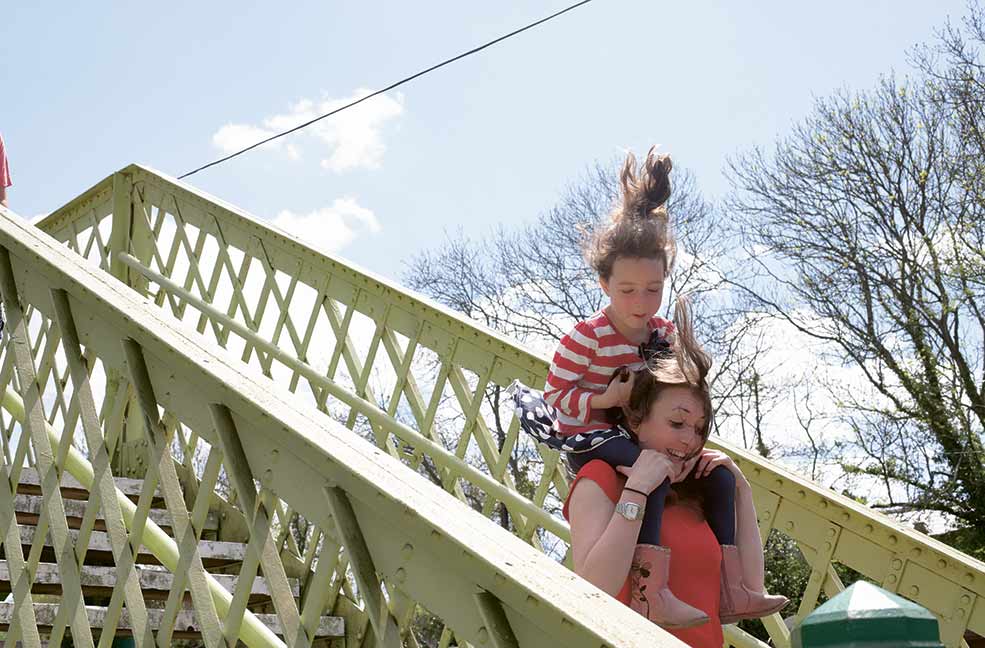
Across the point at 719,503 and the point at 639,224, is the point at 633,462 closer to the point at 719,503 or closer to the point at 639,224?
the point at 719,503

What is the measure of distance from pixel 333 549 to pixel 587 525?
59 cm

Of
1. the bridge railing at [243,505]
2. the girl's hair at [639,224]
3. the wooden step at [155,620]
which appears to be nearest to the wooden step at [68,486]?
the wooden step at [155,620]

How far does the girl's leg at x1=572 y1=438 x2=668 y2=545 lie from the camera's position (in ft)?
7.18

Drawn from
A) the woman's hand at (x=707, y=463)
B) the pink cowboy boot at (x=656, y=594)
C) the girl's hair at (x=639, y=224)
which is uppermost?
the girl's hair at (x=639, y=224)

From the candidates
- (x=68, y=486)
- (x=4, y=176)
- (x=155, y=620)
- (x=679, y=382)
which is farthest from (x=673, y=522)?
(x=4, y=176)

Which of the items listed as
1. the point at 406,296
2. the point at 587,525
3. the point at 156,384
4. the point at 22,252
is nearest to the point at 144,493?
the point at 156,384

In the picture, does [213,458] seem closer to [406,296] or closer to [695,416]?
[695,416]

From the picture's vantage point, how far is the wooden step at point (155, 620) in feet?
11.6

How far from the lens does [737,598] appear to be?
230 centimetres

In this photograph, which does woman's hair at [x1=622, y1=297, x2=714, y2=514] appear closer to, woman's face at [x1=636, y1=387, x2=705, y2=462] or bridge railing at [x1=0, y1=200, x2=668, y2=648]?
woman's face at [x1=636, y1=387, x2=705, y2=462]

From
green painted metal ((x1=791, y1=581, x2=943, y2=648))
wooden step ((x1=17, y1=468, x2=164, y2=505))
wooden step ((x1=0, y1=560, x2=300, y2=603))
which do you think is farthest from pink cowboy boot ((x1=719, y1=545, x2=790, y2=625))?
wooden step ((x1=17, y1=468, x2=164, y2=505))

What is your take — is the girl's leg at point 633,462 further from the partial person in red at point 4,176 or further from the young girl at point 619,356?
the partial person in red at point 4,176

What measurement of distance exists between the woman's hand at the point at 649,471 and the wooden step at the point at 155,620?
119 centimetres

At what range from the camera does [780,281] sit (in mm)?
16234
